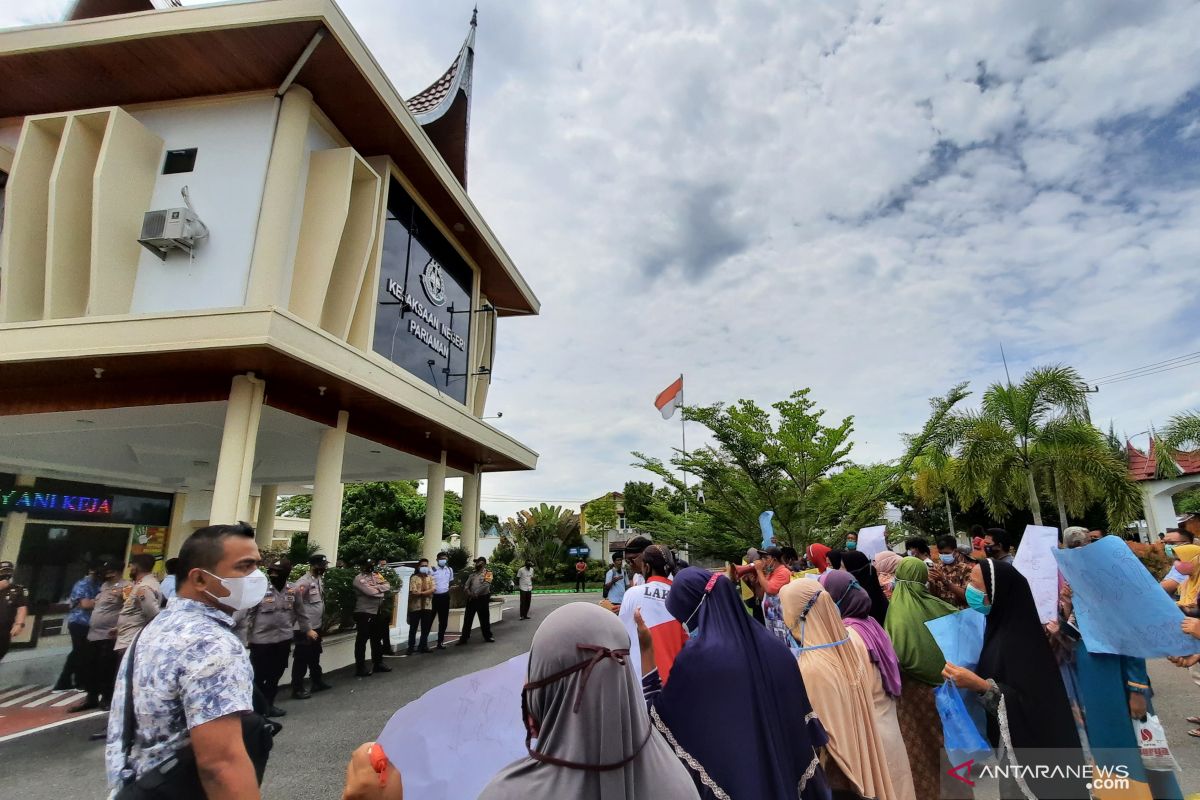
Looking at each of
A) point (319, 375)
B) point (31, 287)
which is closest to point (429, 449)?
point (319, 375)

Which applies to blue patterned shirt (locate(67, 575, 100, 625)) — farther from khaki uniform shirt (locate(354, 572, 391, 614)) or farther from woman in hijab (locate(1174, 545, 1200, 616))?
woman in hijab (locate(1174, 545, 1200, 616))

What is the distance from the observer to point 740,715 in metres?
2.03

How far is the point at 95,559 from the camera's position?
41.6 feet

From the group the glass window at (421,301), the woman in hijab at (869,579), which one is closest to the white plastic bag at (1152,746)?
the woman in hijab at (869,579)

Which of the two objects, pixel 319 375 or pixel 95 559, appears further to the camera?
pixel 95 559

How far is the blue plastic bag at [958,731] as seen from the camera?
2773mm

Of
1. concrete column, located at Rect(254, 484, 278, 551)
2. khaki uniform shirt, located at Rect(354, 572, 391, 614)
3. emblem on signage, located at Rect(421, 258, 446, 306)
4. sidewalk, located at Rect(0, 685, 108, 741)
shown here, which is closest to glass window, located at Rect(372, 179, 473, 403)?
emblem on signage, located at Rect(421, 258, 446, 306)

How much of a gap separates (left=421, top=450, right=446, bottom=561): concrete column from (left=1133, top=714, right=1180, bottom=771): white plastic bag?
10.5m

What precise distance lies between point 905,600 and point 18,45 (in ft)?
40.2

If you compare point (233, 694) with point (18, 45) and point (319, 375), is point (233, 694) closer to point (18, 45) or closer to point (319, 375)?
point (319, 375)

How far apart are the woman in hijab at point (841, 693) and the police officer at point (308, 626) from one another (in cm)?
559

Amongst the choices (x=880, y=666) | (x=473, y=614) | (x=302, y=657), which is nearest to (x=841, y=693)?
(x=880, y=666)

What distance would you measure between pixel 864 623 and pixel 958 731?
2.10 ft

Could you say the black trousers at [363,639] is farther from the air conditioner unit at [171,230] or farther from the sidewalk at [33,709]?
the air conditioner unit at [171,230]
